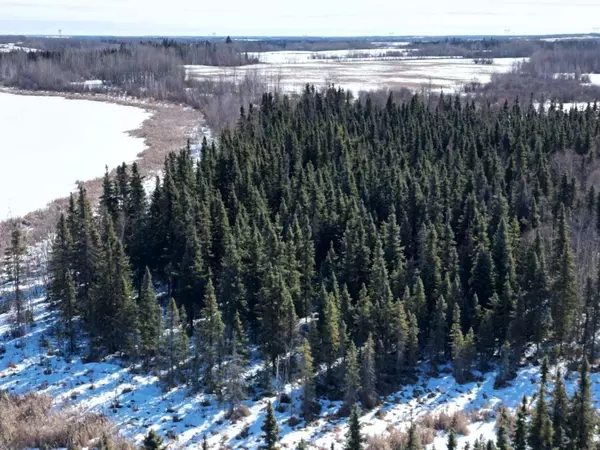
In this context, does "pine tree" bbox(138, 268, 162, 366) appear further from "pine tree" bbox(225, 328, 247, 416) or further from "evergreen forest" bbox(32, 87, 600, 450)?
"pine tree" bbox(225, 328, 247, 416)

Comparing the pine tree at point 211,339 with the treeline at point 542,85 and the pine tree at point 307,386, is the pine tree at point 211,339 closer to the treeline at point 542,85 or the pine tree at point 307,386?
the pine tree at point 307,386

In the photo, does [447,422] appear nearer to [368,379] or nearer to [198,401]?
[368,379]

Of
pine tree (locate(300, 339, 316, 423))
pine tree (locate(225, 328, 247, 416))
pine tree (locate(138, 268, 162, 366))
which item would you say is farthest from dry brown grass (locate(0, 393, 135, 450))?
pine tree (locate(300, 339, 316, 423))

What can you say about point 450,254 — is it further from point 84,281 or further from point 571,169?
point 571,169

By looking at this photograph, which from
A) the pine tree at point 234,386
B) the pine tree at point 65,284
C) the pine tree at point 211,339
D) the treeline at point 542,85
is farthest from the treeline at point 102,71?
the pine tree at point 234,386

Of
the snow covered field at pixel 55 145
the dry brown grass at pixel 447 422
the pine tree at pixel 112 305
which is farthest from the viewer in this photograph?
the snow covered field at pixel 55 145

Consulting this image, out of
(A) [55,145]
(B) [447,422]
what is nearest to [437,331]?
(B) [447,422]
